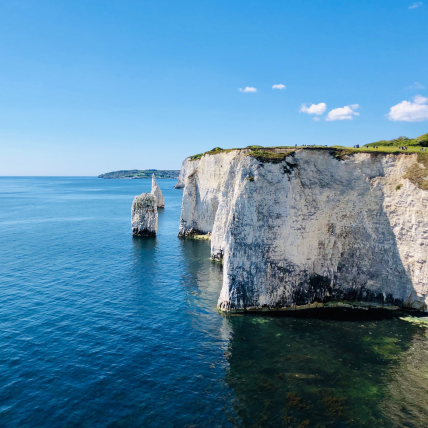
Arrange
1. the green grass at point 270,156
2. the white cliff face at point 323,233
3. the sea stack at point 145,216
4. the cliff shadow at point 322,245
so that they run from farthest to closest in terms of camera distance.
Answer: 1. the sea stack at point 145,216
2. the green grass at point 270,156
3. the cliff shadow at point 322,245
4. the white cliff face at point 323,233

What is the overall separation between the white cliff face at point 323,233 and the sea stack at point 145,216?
139 feet

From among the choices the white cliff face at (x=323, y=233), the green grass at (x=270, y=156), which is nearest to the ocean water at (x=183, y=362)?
the white cliff face at (x=323, y=233)

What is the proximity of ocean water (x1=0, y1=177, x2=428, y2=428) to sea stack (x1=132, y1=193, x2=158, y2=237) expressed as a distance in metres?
30.3

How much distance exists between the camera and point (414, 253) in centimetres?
3781

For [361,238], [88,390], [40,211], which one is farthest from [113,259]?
[40,211]

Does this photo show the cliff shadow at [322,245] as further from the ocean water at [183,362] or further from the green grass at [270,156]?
the ocean water at [183,362]

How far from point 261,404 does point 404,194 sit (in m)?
28.1

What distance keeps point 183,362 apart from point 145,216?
55.2m

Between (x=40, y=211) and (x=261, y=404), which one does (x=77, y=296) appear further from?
(x=40, y=211)

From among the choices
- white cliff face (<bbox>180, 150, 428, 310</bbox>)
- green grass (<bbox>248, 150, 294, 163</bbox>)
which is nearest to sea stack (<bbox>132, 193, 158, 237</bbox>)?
white cliff face (<bbox>180, 150, 428, 310</bbox>)

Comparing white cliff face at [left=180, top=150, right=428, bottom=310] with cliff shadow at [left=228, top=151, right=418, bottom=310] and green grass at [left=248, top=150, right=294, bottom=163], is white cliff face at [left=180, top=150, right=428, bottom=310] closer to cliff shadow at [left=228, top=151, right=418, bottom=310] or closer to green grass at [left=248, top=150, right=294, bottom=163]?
cliff shadow at [left=228, top=151, right=418, bottom=310]

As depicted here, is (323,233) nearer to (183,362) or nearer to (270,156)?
(270,156)

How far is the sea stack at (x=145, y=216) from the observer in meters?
79.6

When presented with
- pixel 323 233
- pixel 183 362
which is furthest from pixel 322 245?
pixel 183 362
